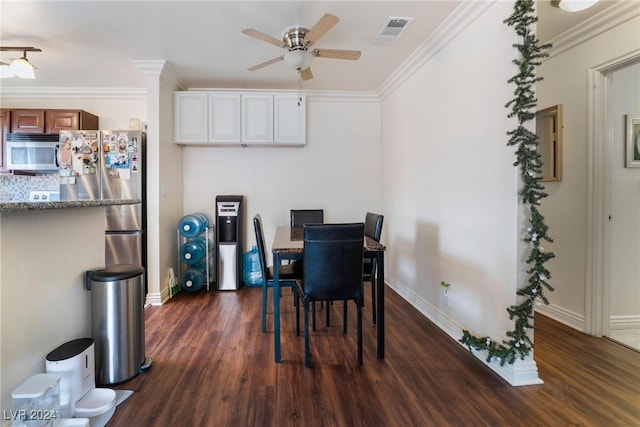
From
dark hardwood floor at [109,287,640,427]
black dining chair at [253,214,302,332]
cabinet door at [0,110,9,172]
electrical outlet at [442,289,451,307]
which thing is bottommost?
dark hardwood floor at [109,287,640,427]

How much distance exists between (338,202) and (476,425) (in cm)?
305

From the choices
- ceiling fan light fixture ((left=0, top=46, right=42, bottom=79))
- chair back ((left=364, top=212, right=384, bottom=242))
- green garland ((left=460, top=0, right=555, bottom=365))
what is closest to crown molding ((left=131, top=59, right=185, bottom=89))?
ceiling fan light fixture ((left=0, top=46, right=42, bottom=79))

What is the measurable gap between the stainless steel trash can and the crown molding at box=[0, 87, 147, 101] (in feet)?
10.2

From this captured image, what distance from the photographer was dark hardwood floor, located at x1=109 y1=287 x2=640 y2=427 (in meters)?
1.51

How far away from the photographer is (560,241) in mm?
2652

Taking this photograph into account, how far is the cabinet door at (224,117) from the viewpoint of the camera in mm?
3670

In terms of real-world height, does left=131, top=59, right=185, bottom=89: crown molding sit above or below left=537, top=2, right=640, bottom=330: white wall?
above

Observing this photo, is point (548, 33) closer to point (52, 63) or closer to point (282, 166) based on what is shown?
point (282, 166)

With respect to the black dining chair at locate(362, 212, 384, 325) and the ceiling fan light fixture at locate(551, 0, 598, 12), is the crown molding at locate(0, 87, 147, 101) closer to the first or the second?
the black dining chair at locate(362, 212, 384, 325)

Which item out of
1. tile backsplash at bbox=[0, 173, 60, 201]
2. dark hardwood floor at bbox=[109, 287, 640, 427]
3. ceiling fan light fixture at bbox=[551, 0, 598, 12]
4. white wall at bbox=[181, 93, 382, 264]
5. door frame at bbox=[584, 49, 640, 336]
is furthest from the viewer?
white wall at bbox=[181, 93, 382, 264]

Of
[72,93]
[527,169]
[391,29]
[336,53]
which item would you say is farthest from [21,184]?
[527,169]

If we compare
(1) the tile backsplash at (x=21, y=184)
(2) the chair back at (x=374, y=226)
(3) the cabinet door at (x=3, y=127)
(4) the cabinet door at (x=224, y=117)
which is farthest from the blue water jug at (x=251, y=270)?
(3) the cabinet door at (x=3, y=127)

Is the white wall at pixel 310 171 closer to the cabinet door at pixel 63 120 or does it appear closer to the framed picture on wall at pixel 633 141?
the cabinet door at pixel 63 120

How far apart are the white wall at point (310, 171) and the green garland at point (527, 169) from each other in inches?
98.1
